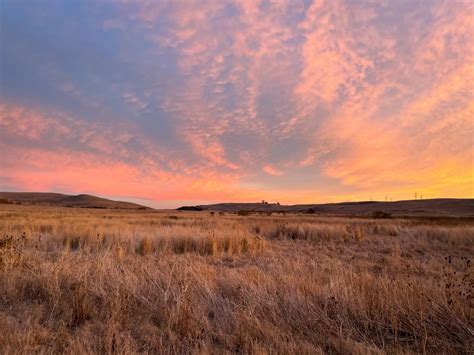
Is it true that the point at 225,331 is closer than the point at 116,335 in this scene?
No

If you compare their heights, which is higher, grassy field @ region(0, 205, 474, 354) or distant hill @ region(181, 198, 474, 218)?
distant hill @ region(181, 198, 474, 218)

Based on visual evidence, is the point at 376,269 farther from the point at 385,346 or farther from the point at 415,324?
the point at 385,346

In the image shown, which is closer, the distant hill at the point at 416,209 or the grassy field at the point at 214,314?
the grassy field at the point at 214,314

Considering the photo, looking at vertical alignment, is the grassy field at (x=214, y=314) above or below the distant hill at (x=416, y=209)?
below

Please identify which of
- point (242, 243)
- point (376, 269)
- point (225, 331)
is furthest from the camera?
point (242, 243)

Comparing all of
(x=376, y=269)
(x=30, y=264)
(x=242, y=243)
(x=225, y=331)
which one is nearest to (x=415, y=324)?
(x=225, y=331)

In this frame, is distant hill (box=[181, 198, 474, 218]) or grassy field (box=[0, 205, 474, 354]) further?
distant hill (box=[181, 198, 474, 218])

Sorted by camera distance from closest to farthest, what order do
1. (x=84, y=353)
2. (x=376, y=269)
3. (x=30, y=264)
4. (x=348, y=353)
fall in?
(x=84, y=353)
(x=348, y=353)
(x=30, y=264)
(x=376, y=269)

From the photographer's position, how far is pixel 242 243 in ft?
38.3

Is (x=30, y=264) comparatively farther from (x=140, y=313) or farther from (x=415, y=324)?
(x=415, y=324)

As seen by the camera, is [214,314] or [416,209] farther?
[416,209]

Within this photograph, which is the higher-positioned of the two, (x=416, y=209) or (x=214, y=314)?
(x=416, y=209)

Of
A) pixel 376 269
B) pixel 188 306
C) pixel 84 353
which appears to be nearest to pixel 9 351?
pixel 84 353

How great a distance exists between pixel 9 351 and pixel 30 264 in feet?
12.7
